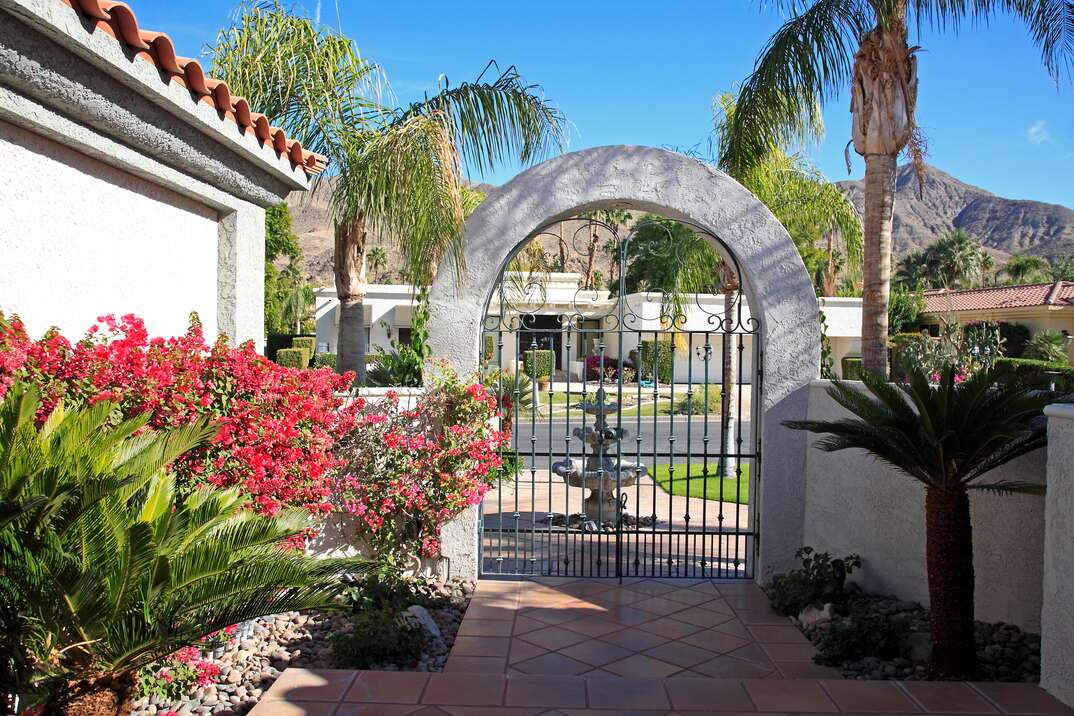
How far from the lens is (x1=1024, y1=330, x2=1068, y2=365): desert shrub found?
28.5 meters

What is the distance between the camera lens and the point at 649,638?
6121mm

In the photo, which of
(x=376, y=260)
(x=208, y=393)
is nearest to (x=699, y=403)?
(x=208, y=393)

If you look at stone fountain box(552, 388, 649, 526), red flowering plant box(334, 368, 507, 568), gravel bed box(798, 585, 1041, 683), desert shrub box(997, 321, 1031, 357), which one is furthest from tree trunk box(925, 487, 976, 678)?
desert shrub box(997, 321, 1031, 357)

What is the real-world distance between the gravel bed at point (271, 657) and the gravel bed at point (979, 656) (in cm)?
281

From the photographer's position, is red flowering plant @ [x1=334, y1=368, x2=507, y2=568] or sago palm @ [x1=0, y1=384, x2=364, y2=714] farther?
red flowering plant @ [x1=334, y1=368, x2=507, y2=568]

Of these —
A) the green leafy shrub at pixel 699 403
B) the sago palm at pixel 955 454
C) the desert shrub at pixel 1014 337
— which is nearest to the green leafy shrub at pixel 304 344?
the green leafy shrub at pixel 699 403

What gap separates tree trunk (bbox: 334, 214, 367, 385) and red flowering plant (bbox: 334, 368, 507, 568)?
202cm

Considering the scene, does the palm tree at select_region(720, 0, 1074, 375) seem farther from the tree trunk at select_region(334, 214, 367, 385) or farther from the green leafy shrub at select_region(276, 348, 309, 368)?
the green leafy shrub at select_region(276, 348, 309, 368)

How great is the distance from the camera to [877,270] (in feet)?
29.2

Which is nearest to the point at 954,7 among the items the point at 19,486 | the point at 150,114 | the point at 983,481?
the point at 983,481

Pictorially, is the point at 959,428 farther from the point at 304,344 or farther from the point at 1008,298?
the point at 1008,298

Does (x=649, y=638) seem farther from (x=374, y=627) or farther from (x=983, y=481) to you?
(x=983, y=481)

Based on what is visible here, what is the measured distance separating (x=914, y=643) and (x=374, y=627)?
369 cm

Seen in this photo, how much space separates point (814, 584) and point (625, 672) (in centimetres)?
201
